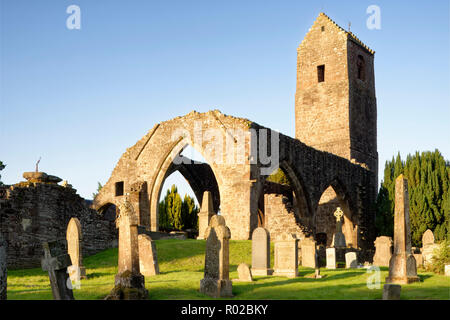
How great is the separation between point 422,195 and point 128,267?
21466mm

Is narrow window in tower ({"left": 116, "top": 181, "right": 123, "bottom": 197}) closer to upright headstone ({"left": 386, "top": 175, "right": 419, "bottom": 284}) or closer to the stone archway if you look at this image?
the stone archway

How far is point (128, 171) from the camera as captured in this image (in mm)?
29406

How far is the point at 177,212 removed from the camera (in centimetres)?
3450

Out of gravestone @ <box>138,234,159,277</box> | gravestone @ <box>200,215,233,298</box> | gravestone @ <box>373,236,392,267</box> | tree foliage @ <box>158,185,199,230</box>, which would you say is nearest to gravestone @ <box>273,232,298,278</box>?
gravestone @ <box>138,234,159,277</box>

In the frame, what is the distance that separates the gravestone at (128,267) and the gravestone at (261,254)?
513cm

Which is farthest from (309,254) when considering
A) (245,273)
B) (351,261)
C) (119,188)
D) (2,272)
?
(119,188)

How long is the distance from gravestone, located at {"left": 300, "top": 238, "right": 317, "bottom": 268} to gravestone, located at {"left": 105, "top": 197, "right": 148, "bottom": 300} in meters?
7.84

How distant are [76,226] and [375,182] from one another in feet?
81.7

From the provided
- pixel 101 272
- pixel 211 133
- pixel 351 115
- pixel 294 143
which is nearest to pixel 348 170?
pixel 351 115

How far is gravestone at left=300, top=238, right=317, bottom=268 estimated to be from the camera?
58.4 feet

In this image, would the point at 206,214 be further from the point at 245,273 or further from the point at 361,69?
the point at 361,69
